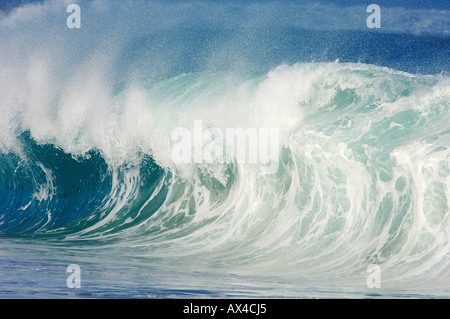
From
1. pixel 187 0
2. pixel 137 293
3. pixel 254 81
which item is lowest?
pixel 137 293

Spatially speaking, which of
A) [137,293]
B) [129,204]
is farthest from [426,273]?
[129,204]

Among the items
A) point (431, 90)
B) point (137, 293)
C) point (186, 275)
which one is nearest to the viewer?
point (137, 293)

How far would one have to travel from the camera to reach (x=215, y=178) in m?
11.3

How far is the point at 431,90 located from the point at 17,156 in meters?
8.62

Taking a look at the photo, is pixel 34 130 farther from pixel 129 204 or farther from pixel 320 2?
pixel 320 2

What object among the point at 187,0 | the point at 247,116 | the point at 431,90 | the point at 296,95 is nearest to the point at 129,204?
the point at 247,116

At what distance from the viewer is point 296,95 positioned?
11234 mm

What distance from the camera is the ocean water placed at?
7.23m

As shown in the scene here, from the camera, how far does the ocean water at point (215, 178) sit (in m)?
7.23

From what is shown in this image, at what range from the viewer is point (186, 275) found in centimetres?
702

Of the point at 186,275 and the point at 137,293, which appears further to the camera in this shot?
the point at 186,275

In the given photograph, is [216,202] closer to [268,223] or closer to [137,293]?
[268,223]

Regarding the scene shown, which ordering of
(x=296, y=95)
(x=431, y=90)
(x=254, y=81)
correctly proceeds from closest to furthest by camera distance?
(x=431, y=90), (x=296, y=95), (x=254, y=81)

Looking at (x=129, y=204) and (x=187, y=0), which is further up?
(x=187, y=0)
